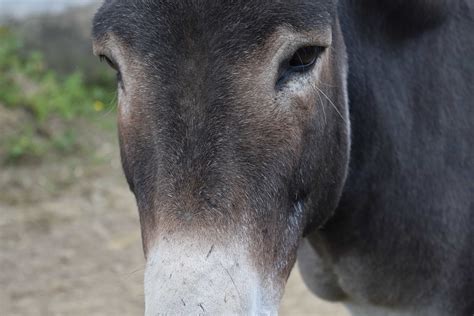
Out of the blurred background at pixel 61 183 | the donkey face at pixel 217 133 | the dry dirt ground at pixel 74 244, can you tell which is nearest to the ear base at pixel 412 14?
the donkey face at pixel 217 133

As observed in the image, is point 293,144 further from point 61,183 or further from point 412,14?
point 61,183

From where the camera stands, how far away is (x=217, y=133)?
5.87ft

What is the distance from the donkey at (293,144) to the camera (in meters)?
1.75

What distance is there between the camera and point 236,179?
1.78 m

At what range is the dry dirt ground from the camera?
4441 millimetres

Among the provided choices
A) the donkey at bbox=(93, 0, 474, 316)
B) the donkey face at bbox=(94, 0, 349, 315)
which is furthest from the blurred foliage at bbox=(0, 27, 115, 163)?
the donkey face at bbox=(94, 0, 349, 315)

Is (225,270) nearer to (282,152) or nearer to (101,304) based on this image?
(282,152)

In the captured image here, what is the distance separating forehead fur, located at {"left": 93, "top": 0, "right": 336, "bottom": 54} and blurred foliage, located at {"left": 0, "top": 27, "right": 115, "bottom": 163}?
4.14 meters

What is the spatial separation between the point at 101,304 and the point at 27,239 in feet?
2.93

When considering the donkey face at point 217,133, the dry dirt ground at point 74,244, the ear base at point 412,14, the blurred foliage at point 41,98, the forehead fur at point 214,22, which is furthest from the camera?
the blurred foliage at point 41,98

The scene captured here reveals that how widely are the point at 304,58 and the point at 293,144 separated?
22 centimetres

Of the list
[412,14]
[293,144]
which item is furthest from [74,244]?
[293,144]

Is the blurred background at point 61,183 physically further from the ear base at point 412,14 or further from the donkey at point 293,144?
the ear base at point 412,14

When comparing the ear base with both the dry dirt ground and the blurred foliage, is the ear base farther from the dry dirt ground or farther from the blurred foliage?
the blurred foliage
